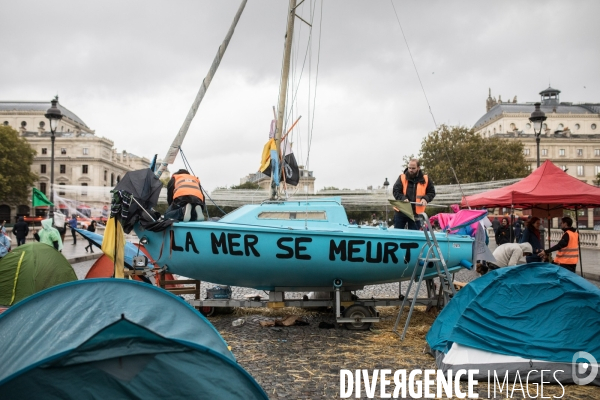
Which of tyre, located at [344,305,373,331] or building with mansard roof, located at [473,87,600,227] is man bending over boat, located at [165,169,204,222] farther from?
building with mansard roof, located at [473,87,600,227]

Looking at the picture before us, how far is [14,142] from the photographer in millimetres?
80438

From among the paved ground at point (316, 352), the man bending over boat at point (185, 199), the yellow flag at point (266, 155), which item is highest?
the yellow flag at point (266, 155)

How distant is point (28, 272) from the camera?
28.5ft

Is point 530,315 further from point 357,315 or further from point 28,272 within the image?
point 28,272

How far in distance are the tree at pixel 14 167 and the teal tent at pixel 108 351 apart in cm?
8348

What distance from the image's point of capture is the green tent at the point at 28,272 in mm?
8555

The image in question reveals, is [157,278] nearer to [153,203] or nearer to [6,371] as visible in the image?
[153,203]

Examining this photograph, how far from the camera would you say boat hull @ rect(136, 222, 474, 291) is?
24.6 ft

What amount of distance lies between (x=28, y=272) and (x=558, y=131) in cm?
10582

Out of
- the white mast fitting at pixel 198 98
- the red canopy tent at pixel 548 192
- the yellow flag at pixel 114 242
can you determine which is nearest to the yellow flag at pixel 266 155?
the white mast fitting at pixel 198 98

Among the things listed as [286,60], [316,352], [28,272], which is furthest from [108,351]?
[286,60]

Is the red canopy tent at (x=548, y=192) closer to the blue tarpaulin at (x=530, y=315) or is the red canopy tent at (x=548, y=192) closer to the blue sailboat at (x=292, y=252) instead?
the blue sailboat at (x=292, y=252)

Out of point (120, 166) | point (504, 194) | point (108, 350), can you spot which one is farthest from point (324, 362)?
point (120, 166)

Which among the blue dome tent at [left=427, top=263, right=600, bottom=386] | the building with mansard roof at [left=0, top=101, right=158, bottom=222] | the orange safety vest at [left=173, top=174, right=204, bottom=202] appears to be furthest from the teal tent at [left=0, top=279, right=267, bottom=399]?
the building with mansard roof at [left=0, top=101, right=158, bottom=222]
